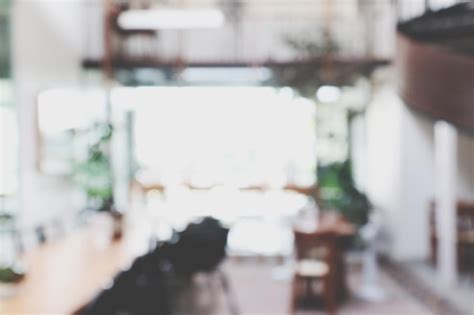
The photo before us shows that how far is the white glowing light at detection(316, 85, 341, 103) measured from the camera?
10.3 m

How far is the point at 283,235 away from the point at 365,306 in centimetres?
284

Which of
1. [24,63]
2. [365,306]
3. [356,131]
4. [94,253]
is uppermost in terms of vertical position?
[24,63]

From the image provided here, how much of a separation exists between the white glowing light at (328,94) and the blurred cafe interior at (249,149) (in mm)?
29

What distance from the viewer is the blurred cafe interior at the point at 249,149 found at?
783cm

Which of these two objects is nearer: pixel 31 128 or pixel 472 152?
pixel 31 128

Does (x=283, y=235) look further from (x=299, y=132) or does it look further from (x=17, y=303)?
(x=17, y=303)

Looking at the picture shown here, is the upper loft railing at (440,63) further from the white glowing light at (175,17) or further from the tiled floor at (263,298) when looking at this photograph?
the tiled floor at (263,298)

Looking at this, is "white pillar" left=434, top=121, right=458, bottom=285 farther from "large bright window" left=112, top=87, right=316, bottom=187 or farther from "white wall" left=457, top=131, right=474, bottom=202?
"large bright window" left=112, top=87, right=316, bottom=187

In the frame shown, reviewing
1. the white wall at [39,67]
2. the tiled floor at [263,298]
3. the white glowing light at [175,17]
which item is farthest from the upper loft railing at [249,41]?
the tiled floor at [263,298]

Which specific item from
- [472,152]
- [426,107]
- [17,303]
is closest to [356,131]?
[472,152]

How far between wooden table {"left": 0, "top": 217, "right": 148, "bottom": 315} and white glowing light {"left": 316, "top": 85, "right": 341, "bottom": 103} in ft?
12.5

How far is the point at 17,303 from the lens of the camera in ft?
14.3

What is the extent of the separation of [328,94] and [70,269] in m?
5.93

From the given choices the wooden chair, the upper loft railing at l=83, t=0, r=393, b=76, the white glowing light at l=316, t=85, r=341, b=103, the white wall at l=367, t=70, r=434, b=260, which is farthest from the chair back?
the upper loft railing at l=83, t=0, r=393, b=76
